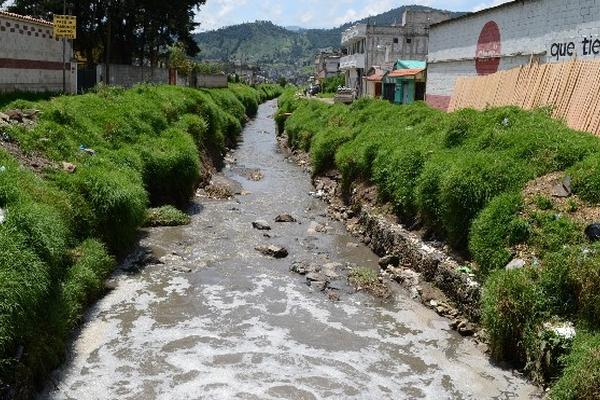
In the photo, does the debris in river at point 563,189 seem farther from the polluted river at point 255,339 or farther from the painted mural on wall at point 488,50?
the painted mural on wall at point 488,50

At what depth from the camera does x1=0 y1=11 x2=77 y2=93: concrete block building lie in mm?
24062

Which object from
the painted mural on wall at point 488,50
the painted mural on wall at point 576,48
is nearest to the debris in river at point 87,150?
the painted mural on wall at point 576,48

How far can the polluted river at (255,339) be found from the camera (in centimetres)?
904

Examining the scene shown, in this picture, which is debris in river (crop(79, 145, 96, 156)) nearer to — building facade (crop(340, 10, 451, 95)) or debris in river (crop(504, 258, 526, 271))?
debris in river (crop(504, 258, 526, 271))

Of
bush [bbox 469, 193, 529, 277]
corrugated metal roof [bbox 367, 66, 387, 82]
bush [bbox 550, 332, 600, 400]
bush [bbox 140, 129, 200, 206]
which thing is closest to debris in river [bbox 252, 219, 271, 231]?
bush [bbox 140, 129, 200, 206]

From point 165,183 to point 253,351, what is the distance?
10.4 meters

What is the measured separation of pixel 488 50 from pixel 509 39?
5.34 feet

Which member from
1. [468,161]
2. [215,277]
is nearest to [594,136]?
[468,161]

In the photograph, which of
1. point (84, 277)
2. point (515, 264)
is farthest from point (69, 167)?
point (515, 264)

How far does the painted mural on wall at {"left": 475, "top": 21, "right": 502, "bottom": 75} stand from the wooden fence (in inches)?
66.5

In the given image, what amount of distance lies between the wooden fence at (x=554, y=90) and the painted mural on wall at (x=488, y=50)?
1.69m

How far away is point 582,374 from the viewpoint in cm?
764

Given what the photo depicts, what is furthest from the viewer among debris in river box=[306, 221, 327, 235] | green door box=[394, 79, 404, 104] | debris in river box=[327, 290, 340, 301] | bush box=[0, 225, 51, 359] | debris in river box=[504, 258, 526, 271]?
green door box=[394, 79, 404, 104]

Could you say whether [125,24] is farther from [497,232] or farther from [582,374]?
[582,374]
